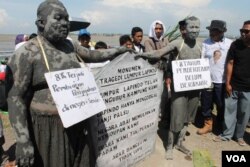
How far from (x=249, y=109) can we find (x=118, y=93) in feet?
9.00

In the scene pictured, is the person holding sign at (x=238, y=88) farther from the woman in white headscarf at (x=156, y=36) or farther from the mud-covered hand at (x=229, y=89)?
the woman in white headscarf at (x=156, y=36)

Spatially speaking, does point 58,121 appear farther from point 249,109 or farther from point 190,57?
point 249,109

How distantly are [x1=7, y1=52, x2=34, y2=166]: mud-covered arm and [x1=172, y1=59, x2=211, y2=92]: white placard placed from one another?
2.50 metres

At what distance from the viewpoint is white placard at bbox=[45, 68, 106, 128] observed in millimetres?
2672

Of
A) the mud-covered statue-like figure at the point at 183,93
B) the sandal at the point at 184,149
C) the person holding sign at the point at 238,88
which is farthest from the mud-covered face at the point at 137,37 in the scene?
the sandal at the point at 184,149

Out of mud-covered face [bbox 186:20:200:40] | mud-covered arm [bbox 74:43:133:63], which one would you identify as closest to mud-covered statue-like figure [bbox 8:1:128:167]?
mud-covered arm [bbox 74:43:133:63]

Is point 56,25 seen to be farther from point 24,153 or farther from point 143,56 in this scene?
point 143,56

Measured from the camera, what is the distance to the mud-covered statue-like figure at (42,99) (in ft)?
8.61

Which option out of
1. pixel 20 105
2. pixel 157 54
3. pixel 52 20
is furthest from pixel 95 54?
pixel 157 54

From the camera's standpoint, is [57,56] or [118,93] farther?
[118,93]

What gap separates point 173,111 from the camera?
4891 millimetres

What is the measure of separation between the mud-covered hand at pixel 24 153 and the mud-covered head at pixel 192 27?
282 centimetres

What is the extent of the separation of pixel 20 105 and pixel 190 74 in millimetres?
2783

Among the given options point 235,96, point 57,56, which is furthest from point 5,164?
point 235,96
